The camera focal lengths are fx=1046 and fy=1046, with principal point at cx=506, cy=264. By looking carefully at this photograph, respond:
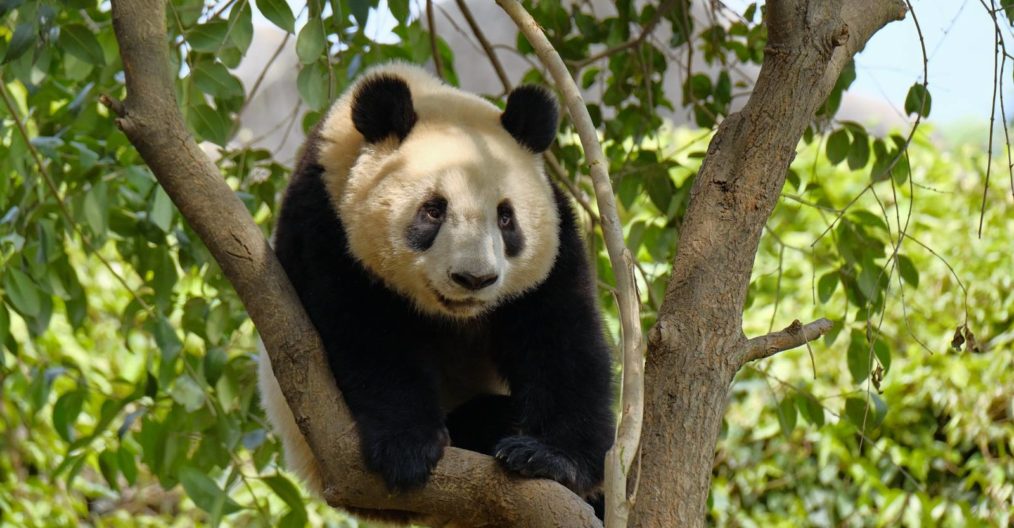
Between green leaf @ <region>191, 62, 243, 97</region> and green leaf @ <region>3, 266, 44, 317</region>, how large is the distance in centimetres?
87

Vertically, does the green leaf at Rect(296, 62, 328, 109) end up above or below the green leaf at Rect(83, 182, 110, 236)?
above

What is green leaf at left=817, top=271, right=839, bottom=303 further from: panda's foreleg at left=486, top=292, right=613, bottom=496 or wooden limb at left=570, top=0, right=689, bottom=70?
wooden limb at left=570, top=0, right=689, bottom=70

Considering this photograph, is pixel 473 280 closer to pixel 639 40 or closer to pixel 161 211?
pixel 161 211

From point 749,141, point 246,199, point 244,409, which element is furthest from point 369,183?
point 244,409

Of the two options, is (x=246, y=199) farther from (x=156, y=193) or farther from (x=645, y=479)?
(x=645, y=479)

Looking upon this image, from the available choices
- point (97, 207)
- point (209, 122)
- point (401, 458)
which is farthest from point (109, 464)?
point (401, 458)

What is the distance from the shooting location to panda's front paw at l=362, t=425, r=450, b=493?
234cm

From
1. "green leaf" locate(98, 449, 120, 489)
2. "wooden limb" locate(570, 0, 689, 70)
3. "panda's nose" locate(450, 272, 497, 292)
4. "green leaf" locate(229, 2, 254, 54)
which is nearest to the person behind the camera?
"panda's nose" locate(450, 272, 497, 292)

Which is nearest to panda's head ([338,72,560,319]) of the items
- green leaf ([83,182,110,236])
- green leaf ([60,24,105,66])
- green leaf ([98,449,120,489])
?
green leaf ([60,24,105,66])

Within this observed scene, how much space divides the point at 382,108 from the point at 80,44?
97 cm

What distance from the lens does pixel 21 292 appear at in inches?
127

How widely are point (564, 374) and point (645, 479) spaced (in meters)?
0.72

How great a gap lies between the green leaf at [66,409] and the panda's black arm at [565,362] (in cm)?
156

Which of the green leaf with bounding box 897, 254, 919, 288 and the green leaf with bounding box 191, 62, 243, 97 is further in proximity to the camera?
the green leaf with bounding box 897, 254, 919, 288
